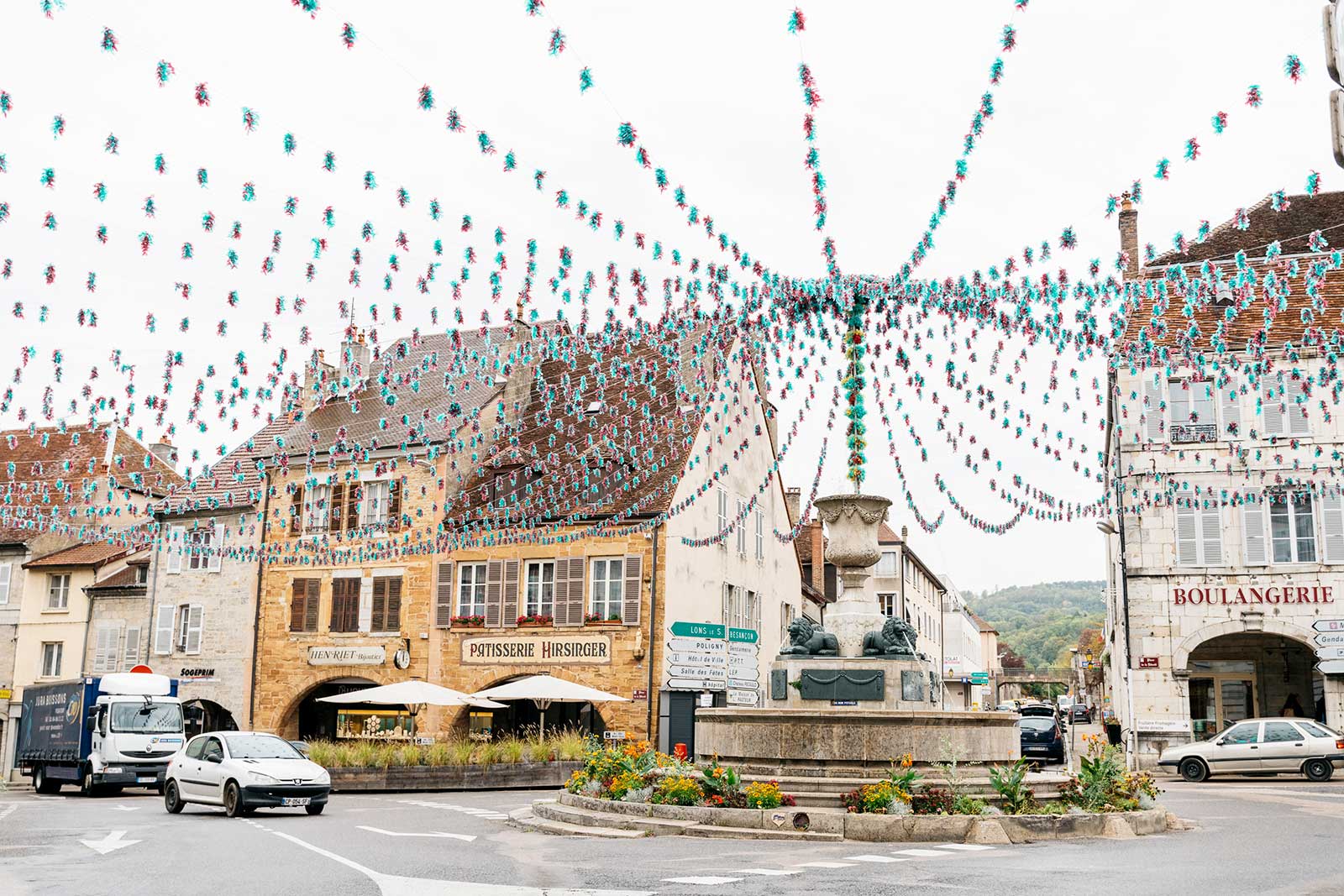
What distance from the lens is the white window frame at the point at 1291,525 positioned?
93.9 ft

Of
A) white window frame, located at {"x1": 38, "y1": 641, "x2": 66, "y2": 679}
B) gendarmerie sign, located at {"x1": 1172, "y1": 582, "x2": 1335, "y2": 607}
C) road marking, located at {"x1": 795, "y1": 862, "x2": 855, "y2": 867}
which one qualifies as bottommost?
road marking, located at {"x1": 795, "y1": 862, "x2": 855, "y2": 867}

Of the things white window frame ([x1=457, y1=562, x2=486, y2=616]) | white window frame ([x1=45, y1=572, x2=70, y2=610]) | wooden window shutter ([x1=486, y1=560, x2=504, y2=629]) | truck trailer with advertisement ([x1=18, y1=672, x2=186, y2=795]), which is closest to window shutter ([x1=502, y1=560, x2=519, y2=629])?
wooden window shutter ([x1=486, y1=560, x2=504, y2=629])

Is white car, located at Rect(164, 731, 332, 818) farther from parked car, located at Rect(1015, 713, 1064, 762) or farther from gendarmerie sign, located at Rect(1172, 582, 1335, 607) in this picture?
gendarmerie sign, located at Rect(1172, 582, 1335, 607)

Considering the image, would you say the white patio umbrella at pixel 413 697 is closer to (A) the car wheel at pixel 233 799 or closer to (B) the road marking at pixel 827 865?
(A) the car wheel at pixel 233 799

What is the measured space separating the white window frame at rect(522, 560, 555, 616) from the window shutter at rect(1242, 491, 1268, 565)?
16272 mm

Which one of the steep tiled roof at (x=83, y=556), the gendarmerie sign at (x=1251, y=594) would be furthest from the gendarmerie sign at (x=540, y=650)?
the gendarmerie sign at (x=1251, y=594)

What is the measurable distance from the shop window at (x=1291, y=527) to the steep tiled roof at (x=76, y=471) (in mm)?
29477

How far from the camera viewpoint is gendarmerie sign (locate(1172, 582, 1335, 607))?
28.3 meters

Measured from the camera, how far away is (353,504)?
112 ft

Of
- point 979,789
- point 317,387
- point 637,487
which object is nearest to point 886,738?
point 979,789

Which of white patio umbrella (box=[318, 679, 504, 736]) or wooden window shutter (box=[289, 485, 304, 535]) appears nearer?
white patio umbrella (box=[318, 679, 504, 736])

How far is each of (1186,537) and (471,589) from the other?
17301 mm

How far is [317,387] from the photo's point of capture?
126ft

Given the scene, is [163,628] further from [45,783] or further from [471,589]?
[45,783]
